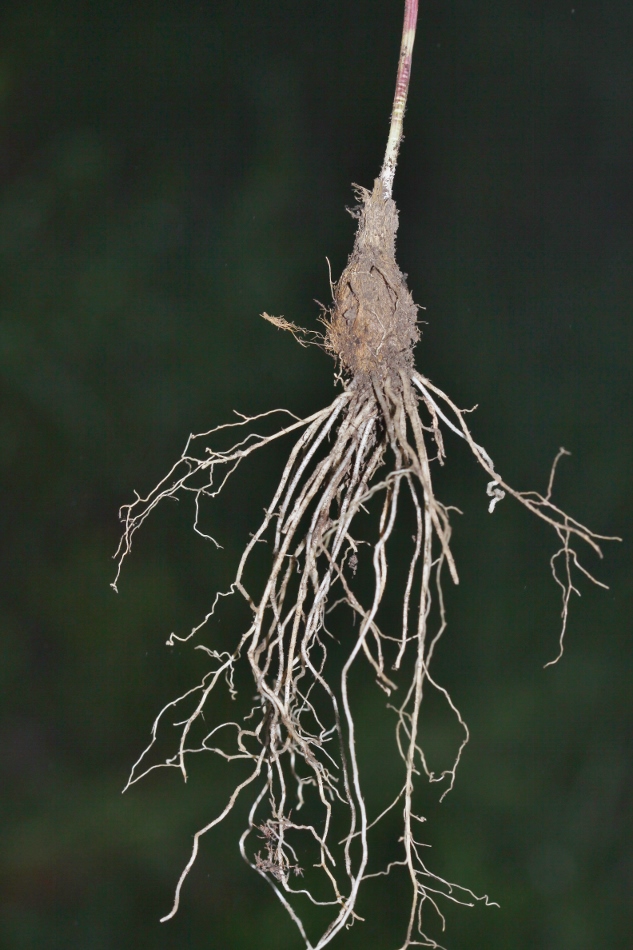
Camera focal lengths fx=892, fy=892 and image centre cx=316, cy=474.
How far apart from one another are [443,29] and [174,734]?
1.20 meters

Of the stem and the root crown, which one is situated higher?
the stem

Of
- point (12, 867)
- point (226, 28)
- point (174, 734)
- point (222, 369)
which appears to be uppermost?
point (226, 28)

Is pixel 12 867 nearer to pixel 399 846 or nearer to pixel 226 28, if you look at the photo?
pixel 399 846

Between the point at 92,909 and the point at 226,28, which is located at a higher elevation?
the point at 226,28

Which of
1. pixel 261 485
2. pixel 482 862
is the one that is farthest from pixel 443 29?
pixel 482 862

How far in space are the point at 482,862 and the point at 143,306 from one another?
1.05m

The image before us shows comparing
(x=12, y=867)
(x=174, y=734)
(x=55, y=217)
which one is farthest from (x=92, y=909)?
(x=55, y=217)

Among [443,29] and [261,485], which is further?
[261,485]

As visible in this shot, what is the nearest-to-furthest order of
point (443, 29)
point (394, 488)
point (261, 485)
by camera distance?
point (394, 488) → point (443, 29) → point (261, 485)

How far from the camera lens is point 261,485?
1.48 metres

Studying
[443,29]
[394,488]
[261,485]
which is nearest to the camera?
[394,488]

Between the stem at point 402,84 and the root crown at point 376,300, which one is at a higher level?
the stem at point 402,84

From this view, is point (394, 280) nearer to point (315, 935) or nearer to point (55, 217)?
point (55, 217)

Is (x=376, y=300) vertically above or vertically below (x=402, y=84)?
below
